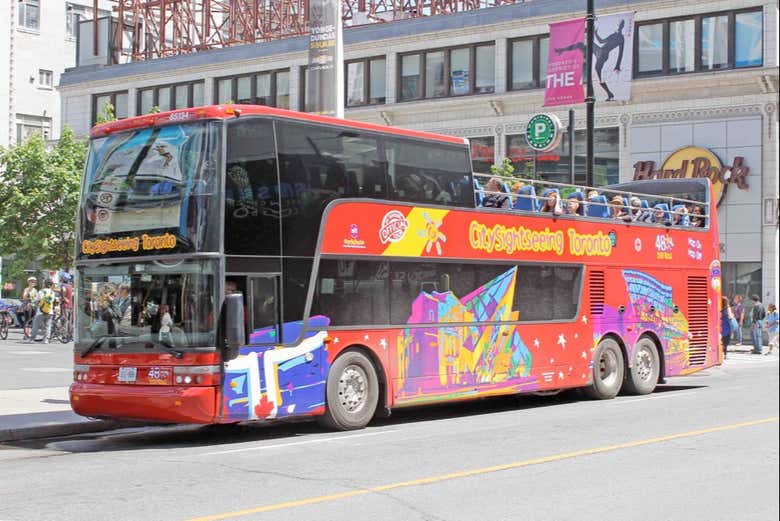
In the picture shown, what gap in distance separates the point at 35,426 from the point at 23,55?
214ft

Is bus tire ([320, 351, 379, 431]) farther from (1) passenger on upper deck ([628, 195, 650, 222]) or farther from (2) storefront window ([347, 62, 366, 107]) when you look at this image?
(2) storefront window ([347, 62, 366, 107])

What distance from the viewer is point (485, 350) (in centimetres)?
1738

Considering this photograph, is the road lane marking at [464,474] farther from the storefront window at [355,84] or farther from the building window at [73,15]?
the building window at [73,15]

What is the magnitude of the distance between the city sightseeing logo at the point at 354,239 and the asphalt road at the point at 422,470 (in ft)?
8.22

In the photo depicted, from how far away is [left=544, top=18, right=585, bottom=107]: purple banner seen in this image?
93.5 ft

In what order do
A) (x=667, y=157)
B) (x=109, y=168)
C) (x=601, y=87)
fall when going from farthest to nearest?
(x=667, y=157) < (x=601, y=87) < (x=109, y=168)

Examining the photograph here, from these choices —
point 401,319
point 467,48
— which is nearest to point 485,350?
point 401,319

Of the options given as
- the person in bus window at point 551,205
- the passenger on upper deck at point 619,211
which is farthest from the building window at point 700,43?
the person in bus window at point 551,205

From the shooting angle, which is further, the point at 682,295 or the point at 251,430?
the point at 682,295

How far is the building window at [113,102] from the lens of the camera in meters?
61.0

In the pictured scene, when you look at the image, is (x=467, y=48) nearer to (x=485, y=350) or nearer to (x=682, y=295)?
(x=682, y=295)

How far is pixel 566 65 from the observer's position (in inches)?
1200

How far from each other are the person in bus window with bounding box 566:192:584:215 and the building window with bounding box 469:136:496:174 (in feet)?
91.9

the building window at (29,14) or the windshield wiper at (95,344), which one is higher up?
the building window at (29,14)
